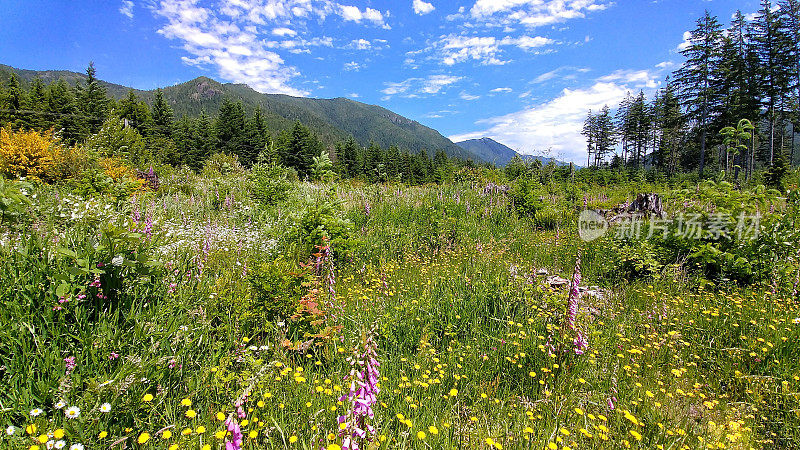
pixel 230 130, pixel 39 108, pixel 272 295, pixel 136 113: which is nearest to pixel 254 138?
pixel 230 130

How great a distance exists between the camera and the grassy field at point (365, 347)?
6.30 feet

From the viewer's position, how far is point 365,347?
1.65m

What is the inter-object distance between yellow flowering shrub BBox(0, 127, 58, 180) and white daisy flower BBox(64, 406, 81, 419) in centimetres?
1696

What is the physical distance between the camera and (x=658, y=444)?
2.12 meters

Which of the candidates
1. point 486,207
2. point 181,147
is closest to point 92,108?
point 181,147

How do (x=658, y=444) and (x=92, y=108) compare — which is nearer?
(x=658, y=444)

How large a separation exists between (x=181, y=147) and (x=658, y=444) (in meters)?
57.1

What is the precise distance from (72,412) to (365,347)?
155cm

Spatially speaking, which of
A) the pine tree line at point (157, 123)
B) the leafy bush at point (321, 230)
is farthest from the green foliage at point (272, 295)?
the pine tree line at point (157, 123)

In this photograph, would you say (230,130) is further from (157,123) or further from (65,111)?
(65,111)

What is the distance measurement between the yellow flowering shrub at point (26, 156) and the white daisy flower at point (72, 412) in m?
17.0

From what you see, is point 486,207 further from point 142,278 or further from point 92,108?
point 92,108
